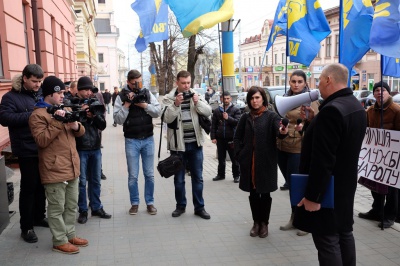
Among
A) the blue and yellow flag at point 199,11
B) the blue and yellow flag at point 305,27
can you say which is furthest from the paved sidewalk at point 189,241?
the blue and yellow flag at point 199,11

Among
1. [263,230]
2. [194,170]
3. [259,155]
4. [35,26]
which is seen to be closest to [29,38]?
[35,26]

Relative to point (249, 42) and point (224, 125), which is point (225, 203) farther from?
point (249, 42)

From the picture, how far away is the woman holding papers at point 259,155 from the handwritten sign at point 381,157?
1.31 meters

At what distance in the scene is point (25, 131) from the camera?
4.41 metres

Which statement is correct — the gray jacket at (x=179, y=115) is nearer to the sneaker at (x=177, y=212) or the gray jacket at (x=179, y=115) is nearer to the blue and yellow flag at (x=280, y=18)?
the sneaker at (x=177, y=212)

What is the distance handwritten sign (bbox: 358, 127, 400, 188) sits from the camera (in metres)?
4.65

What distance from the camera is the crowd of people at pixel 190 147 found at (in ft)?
10.1

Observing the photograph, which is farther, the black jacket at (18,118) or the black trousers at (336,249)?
the black jacket at (18,118)

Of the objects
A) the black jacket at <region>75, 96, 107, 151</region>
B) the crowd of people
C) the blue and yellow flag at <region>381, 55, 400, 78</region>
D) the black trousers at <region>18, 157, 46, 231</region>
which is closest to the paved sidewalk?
the crowd of people

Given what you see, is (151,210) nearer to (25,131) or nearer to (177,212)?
(177,212)

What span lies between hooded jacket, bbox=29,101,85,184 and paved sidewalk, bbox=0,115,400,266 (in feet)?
2.93

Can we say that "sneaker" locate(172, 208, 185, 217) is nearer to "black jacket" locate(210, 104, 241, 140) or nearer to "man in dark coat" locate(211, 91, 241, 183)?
"man in dark coat" locate(211, 91, 241, 183)

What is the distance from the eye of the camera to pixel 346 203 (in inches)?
126

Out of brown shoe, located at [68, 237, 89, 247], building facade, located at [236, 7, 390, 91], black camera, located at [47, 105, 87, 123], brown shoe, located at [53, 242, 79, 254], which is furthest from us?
building facade, located at [236, 7, 390, 91]
